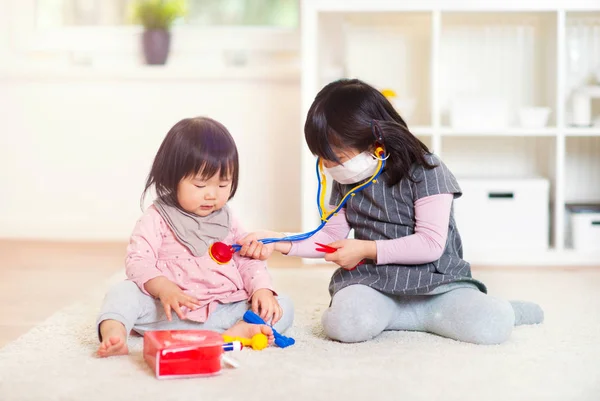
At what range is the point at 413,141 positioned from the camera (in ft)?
4.73

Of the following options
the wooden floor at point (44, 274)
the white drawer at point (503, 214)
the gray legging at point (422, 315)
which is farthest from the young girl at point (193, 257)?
the white drawer at point (503, 214)

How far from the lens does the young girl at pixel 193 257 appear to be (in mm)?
1397

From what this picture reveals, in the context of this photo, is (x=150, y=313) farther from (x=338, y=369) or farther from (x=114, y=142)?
(x=114, y=142)

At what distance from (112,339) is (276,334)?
0.26 meters

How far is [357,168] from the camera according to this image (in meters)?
1.43

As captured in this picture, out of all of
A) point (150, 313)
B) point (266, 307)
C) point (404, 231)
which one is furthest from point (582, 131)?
point (150, 313)

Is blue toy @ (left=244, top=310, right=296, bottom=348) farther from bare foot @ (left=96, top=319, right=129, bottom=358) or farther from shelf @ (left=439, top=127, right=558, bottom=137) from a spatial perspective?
shelf @ (left=439, top=127, right=558, bottom=137)

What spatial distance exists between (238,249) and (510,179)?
3.80 feet

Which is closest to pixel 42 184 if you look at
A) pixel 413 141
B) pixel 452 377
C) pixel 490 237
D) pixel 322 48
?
pixel 322 48

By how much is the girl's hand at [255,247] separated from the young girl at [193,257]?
33 millimetres

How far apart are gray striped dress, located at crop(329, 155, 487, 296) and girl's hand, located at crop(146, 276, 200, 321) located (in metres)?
0.29

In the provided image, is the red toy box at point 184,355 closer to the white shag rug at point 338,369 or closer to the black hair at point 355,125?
the white shag rug at point 338,369

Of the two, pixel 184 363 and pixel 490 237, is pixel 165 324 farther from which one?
pixel 490 237

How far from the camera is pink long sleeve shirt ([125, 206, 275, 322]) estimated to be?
1423 millimetres
